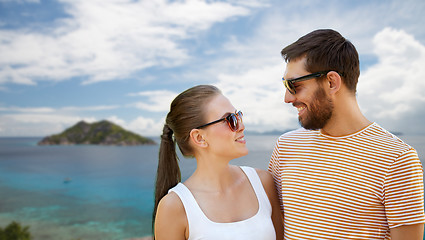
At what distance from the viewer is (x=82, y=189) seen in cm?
8606

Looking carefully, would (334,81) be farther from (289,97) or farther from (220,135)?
(220,135)

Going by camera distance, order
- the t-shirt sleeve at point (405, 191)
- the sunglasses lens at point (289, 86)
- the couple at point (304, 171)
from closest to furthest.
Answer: the t-shirt sleeve at point (405, 191), the couple at point (304, 171), the sunglasses lens at point (289, 86)

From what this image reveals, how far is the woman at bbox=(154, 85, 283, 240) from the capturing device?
275cm

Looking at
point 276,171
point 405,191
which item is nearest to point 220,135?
point 276,171

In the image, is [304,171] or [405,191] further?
[304,171]

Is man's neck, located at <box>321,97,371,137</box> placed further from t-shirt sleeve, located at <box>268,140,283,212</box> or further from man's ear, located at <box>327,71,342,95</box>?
t-shirt sleeve, located at <box>268,140,283,212</box>

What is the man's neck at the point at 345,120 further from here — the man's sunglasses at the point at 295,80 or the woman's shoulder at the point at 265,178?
the woman's shoulder at the point at 265,178

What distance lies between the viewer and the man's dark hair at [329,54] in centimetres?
291

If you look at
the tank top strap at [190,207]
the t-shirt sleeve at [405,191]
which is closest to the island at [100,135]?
the tank top strap at [190,207]

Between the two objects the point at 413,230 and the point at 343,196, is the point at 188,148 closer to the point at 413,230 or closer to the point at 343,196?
the point at 343,196

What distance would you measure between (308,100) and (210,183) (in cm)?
116

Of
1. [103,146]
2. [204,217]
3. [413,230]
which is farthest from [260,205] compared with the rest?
[103,146]

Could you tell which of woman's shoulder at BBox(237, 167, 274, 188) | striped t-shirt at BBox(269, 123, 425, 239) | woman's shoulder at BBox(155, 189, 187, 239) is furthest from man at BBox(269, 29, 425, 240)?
woman's shoulder at BBox(155, 189, 187, 239)

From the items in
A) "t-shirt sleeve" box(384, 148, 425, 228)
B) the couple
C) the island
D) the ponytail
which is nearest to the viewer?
"t-shirt sleeve" box(384, 148, 425, 228)
